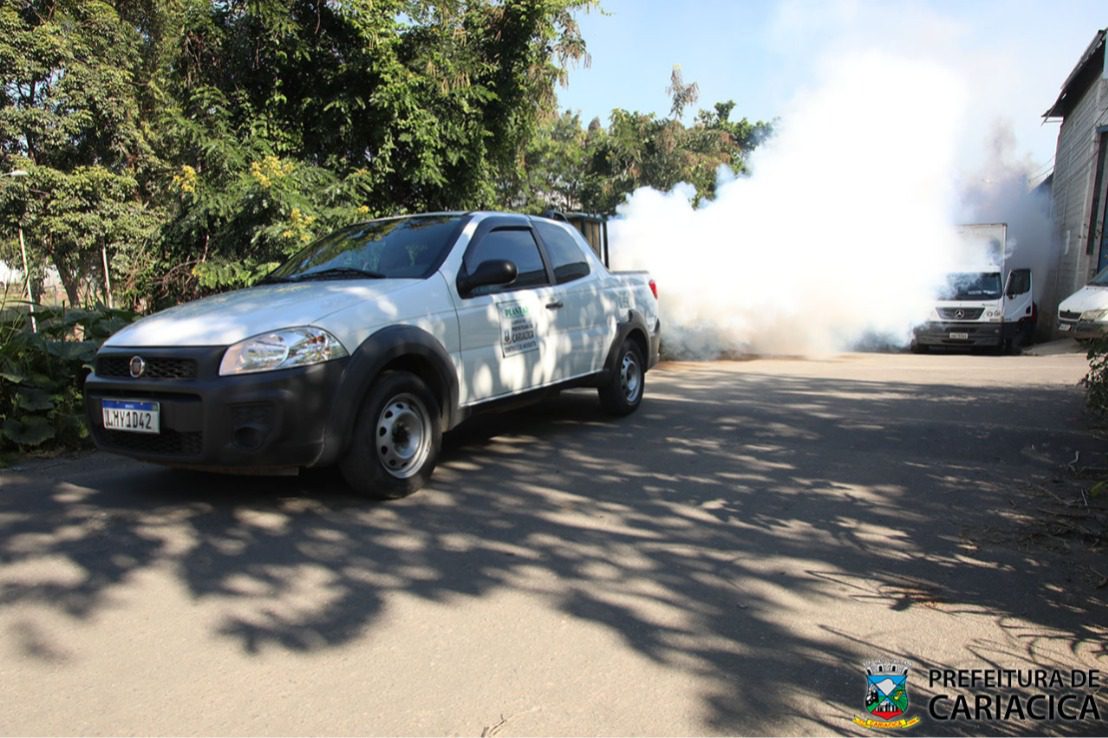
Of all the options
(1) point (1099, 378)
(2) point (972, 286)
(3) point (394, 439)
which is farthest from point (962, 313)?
(3) point (394, 439)

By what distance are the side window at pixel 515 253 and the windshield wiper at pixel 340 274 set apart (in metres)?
0.64

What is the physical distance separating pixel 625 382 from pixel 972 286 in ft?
38.3

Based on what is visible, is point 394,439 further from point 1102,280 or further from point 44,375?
point 1102,280

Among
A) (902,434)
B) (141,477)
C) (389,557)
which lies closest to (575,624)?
(389,557)

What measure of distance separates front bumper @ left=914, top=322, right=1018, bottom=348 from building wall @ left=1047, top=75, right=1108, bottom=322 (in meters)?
3.57

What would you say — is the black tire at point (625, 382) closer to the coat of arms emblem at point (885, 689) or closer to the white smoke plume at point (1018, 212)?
the coat of arms emblem at point (885, 689)

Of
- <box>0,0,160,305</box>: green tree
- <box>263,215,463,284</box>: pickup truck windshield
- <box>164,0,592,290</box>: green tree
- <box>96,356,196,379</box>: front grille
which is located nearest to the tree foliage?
<box>164,0,592,290</box>: green tree

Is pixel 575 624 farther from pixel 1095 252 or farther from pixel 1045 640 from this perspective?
pixel 1095 252

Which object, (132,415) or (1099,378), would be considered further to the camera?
(1099,378)

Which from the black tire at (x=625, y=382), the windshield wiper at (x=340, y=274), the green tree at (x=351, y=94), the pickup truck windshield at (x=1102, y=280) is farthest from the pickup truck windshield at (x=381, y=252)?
the pickup truck windshield at (x=1102, y=280)

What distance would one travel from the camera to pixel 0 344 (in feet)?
20.8

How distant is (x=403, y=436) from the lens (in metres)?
4.82

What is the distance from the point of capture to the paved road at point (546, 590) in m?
2.66

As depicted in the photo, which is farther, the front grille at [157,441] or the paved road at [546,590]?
the front grille at [157,441]
